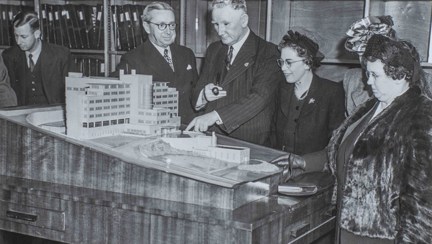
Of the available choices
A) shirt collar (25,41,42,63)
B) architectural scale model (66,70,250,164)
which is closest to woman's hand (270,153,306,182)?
architectural scale model (66,70,250,164)

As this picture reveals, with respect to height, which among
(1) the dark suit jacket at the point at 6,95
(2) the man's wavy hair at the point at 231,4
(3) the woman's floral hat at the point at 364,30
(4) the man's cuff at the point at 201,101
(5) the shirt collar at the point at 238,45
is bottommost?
(1) the dark suit jacket at the point at 6,95

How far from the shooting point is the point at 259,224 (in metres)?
1.69

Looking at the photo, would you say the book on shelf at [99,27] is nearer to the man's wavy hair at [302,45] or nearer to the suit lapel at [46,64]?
the suit lapel at [46,64]

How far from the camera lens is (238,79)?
2822mm

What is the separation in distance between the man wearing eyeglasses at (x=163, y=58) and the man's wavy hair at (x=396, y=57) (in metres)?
1.41

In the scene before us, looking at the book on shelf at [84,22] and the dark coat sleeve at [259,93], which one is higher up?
the book on shelf at [84,22]

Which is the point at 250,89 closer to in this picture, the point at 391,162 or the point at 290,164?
the point at 290,164

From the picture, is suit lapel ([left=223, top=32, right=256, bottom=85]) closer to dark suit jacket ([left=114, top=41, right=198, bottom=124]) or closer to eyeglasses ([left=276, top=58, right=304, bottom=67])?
eyeglasses ([left=276, top=58, right=304, bottom=67])

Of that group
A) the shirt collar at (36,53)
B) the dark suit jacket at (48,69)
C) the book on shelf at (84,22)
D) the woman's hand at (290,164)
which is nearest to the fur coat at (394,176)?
the woman's hand at (290,164)

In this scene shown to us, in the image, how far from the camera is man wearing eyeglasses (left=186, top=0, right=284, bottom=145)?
8.84 feet

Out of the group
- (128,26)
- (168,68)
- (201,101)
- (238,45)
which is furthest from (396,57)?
(128,26)

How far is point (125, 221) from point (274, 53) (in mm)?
1370

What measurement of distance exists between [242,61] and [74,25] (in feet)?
7.89

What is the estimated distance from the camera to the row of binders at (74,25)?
4633 mm
